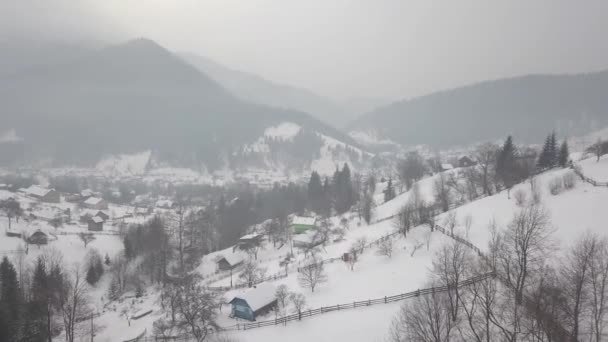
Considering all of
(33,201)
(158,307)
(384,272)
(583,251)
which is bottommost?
(158,307)

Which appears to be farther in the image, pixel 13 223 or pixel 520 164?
pixel 13 223

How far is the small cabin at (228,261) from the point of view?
178ft

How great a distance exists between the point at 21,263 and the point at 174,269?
2216cm

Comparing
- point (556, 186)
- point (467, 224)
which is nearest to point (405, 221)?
point (467, 224)

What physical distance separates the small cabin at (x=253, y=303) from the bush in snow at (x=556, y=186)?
35.9 metres

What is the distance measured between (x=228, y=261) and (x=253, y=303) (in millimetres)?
24150

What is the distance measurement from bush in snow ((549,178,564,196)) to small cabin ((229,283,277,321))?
3590 cm

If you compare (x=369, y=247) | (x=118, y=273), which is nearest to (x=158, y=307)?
(x=118, y=273)

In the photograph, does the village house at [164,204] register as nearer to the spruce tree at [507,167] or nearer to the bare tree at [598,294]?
the spruce tree at [507,167]

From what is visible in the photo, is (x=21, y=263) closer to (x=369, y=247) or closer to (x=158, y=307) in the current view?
(x=158, y=307)

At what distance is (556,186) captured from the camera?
39.2m

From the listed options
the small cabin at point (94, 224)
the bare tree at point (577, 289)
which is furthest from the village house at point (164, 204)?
the bare tree at point (577, 289)

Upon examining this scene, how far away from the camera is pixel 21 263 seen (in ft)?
160

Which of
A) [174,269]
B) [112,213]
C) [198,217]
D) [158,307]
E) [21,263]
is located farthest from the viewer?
[112,213]
